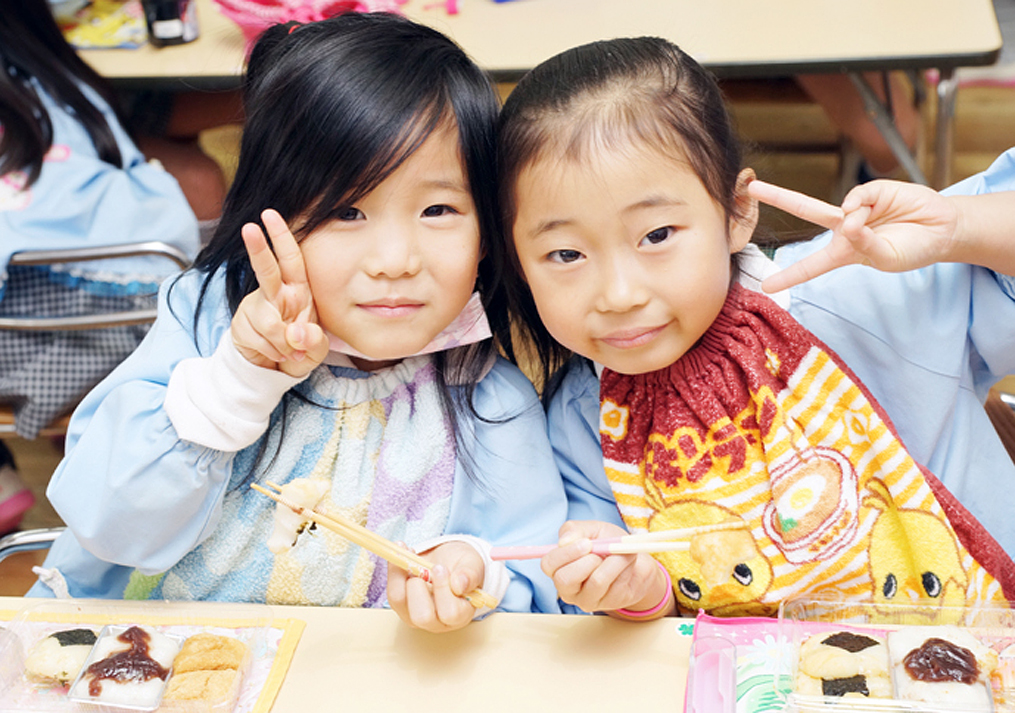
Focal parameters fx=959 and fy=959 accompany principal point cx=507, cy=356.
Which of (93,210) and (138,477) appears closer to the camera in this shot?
(138,477)

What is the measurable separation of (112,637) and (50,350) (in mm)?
1108

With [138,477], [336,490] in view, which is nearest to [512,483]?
[336,490]

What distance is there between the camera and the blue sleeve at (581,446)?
131 centimetres

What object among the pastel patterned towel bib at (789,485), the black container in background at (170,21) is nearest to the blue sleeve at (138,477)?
the pastel patterned towel bib at (789,485)

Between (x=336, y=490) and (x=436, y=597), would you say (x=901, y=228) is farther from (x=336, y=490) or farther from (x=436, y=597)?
(x=336, y=490)

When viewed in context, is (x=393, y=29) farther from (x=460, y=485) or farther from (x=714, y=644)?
(x=714, y=644)

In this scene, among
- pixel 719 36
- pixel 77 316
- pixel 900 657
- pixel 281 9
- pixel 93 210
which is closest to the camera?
pixel 900 657

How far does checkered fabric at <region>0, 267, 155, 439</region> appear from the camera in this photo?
1.90m

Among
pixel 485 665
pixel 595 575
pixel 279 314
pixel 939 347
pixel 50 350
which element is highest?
pixel 279 314

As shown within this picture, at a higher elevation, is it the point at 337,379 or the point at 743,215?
the point at 743,215

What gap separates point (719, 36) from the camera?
229cm

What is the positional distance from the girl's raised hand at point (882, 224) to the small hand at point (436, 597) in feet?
1.55

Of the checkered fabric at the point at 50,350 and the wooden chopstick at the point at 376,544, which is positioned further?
the checkered fabric at the point at 50,350

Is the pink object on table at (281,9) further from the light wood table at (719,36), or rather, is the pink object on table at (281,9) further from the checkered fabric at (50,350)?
the checkered fabric at (50,350)
